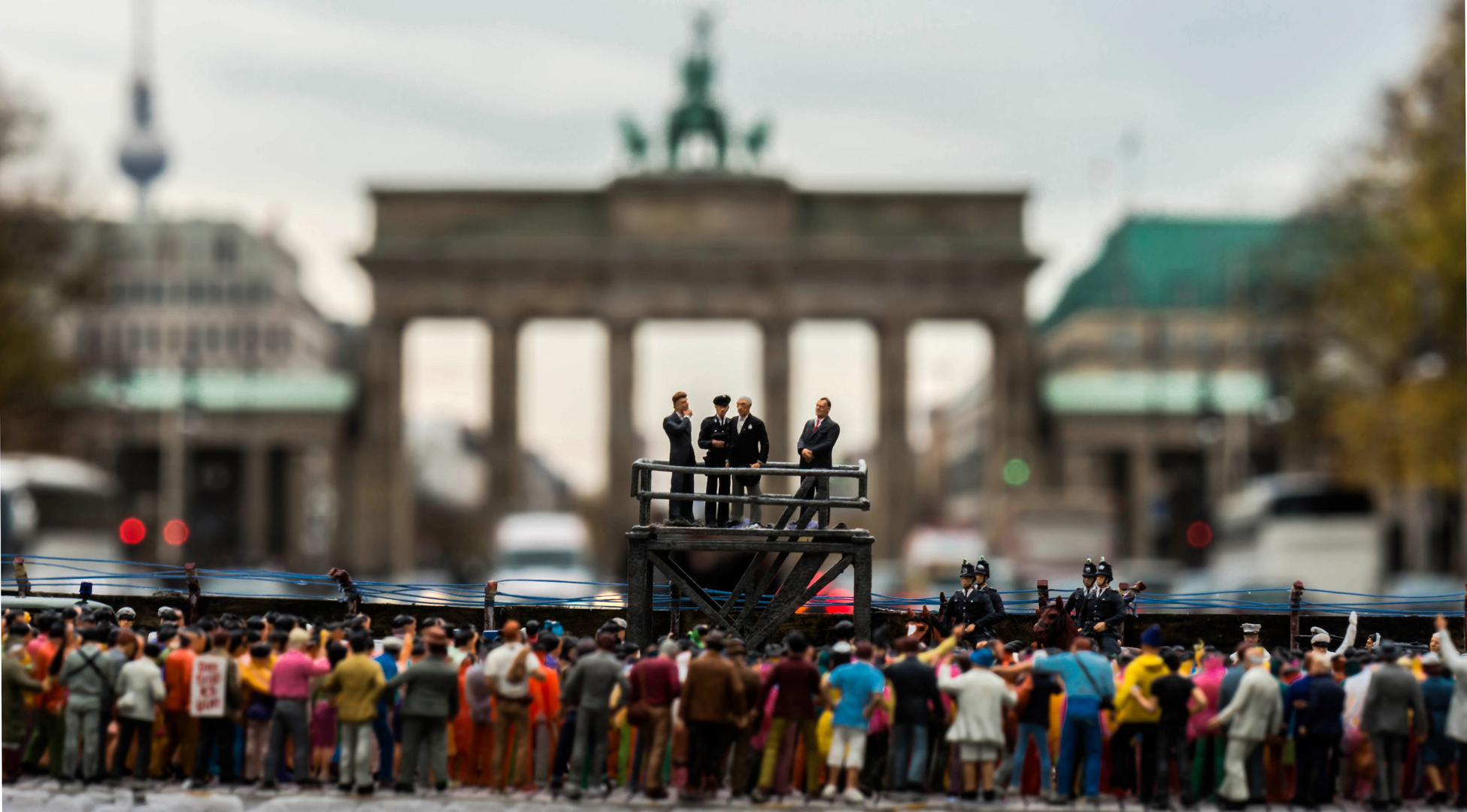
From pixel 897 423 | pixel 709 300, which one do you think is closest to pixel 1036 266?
pixel 897 423

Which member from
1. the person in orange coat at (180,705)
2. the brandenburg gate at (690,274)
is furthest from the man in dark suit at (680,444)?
the brandenburg gate at (690,274)

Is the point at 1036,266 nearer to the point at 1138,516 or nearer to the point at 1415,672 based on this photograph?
the point at 1138,516

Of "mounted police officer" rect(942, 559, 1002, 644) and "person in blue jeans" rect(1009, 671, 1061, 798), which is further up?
"mounted police officer" rect(942, 559, 1002, 644)

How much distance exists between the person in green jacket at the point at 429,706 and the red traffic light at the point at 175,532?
52.1m

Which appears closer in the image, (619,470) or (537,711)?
(537,711)

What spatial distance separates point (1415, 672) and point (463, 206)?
62200 mm

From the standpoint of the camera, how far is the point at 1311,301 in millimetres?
62312

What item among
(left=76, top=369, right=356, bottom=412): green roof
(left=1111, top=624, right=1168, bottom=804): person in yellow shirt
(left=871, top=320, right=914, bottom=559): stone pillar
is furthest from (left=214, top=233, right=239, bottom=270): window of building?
(left=1111, top=624, right=1168, bottom=804): person in yellow shirt

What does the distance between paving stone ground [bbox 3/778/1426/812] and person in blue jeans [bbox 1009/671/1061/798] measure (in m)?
0.27

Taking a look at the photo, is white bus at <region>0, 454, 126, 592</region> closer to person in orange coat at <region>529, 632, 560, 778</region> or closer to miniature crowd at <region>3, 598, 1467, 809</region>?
miniature crowd at <region>3, 598, 1467, 809</region>

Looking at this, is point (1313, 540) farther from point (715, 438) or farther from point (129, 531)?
point (129, 531)

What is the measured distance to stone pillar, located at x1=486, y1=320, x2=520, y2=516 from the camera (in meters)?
78.4

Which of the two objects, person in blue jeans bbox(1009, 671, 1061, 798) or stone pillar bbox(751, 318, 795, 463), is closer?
person in blue jeans bbox(1009, 671, 1061, 798)

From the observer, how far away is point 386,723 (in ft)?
57.0
